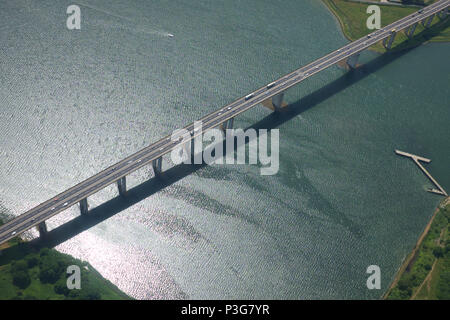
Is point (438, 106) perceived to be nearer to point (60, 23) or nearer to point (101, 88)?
point (101, 88)

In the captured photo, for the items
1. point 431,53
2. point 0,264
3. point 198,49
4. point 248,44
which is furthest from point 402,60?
point 0,264

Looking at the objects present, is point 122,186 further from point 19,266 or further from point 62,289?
point 19,266

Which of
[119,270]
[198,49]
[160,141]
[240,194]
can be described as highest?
[198,49]

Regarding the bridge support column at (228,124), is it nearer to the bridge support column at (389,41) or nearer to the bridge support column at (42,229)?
the bridge support column at (42,229)

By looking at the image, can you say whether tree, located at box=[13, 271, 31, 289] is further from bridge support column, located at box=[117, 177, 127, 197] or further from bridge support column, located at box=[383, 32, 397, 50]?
bridge support column, located at box=[383, 32, 397, 50]

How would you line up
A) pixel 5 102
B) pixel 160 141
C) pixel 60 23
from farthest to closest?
pixel 60 23 < pixel 5 102 < pixel 160 141

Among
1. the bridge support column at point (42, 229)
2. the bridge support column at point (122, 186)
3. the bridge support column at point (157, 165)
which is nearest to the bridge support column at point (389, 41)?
the bridge support column at point (157, 165)
